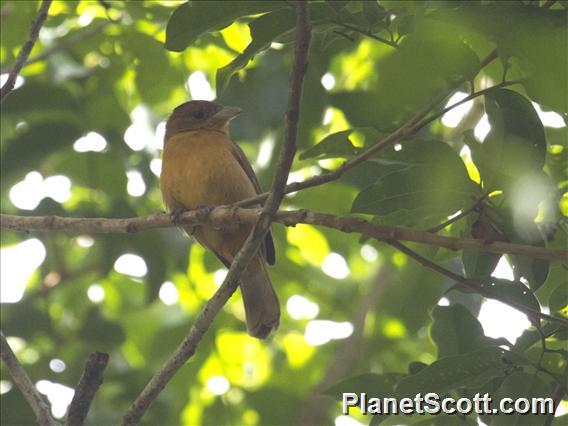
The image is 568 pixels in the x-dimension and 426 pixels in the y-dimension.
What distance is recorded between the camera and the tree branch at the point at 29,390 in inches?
135

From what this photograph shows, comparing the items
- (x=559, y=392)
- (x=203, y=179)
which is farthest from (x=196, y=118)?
(x=559, y=392)

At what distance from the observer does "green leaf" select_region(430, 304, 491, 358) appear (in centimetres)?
358

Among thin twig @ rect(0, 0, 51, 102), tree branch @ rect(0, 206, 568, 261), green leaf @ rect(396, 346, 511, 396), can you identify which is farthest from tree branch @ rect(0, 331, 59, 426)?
green leaf @ rect(396, 346, 511, 396)

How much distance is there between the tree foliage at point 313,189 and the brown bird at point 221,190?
0.43ft

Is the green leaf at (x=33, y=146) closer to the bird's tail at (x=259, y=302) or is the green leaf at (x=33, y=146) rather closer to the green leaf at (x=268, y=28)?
the bird's tail at (x=259, y=302)

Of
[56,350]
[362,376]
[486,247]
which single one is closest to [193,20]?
[486,247]

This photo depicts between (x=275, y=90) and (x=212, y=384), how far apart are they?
204 cm

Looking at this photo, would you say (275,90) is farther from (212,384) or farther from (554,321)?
(554,321)

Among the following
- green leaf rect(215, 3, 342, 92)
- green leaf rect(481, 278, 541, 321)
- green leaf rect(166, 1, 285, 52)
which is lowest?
green leaf rect(481, 278, 541, 321)

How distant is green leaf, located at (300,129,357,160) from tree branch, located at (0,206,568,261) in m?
0.23

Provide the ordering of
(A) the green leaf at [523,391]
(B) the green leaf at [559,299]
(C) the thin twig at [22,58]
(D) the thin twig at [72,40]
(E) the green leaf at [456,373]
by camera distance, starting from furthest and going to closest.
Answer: (D) the thin twig at [72,40]
(C) the thin twig at [22,58]
(B) the green leaf at [559,299]
(A) the green leaf at [523,391]
(E) the green leaf at [456,373]

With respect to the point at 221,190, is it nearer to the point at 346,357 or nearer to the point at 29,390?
the point at 346,357

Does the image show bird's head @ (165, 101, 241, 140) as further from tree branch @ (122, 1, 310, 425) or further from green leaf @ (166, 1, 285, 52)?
green leaf @ (166, 1, 285, 52)

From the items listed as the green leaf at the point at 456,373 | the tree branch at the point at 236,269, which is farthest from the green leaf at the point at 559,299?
the tree branch at the point at 236,269
